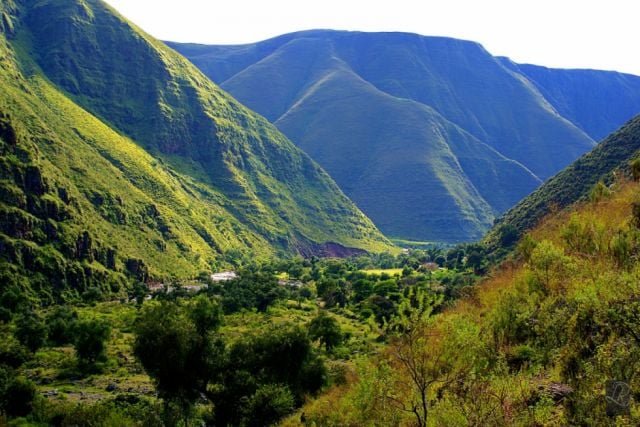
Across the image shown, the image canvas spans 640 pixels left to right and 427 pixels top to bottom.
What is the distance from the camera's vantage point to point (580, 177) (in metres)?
129

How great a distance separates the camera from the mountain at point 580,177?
121 m

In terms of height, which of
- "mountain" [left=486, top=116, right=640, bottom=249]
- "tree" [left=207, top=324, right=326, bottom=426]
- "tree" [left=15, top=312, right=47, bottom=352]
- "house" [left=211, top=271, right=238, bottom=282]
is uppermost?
"mountain" [left=486, top=116, right=640, bottom=249]

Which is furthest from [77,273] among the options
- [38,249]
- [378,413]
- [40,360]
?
[378,413]

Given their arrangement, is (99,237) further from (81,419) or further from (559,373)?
(559,373)

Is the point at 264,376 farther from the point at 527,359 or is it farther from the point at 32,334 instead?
the point at 32,334

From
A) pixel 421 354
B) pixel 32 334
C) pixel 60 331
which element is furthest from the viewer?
pixel 60 331

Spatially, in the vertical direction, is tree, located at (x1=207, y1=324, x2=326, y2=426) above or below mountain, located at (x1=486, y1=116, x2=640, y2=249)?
below

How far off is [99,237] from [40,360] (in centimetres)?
8025

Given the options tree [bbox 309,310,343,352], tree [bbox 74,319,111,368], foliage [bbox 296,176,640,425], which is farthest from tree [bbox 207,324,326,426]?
tree [bbox 74,319,111,368]

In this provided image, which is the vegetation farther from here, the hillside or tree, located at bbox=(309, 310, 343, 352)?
the hillside

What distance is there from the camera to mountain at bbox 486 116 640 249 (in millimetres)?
120562

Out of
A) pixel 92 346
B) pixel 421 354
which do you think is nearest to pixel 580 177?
pixel 92 346

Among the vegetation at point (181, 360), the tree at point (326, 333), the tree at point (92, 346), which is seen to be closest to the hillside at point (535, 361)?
the vegetation at point (181, 360)

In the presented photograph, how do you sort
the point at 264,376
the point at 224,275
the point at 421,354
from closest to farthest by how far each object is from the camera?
1. the point at 421,354
2. the point at 264,376
3. the point at 224,275
